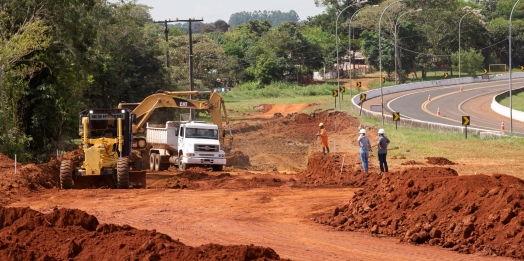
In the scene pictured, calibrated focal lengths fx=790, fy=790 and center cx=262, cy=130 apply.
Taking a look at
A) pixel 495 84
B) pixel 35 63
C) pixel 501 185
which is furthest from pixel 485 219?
pixel 495 84

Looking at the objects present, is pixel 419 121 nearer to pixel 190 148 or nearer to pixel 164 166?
pixel 164 166

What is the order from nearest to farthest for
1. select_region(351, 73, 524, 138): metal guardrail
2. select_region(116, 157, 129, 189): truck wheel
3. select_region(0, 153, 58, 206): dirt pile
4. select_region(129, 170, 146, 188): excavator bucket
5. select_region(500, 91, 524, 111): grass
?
select_region(0, 153, 58, 206): dirt pile → select_region(116, 157, 129, 189): truck wheel → select_region(129, 170, 146, 188): excavator bucket → select_region(351, 73, 524, 138): metal guardrail → select_region(500, 91, 524, 111): grass

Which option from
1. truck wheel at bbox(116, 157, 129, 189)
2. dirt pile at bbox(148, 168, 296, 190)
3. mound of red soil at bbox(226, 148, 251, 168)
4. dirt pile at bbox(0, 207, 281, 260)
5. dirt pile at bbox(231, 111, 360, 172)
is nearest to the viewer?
dirt pile at bbox(0, 207, 281, 260)

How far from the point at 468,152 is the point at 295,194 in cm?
1465

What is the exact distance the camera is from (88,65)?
4075 cm

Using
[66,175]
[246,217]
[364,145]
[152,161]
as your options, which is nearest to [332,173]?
[364,145]

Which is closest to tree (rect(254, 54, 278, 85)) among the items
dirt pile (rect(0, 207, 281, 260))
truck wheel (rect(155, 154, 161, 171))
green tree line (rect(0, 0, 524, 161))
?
green tree line (rect(0, 0, 524, 161))

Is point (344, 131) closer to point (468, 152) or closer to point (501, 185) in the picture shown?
point (468, 152)

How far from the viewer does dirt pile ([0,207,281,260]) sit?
38.8ft

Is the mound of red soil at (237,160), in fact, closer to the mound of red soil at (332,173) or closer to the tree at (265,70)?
the mound of red soil at (332,173)

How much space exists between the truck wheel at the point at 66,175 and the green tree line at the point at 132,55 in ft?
31.6

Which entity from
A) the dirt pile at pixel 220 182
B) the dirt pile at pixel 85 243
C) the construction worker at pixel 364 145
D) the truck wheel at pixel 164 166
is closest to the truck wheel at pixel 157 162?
the truck wheel at pixel 164 166

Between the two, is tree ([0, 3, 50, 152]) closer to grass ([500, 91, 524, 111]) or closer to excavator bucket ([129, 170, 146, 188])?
excavator bucket ([129, 170, 146, 188])

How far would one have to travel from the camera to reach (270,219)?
19.4 m
